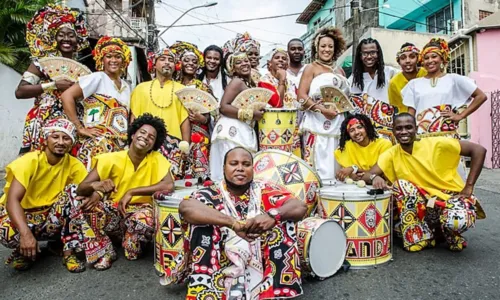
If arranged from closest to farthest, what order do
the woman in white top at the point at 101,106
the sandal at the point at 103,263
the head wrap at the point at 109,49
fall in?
the sandal at the point at 103,263, the woman in white top at the point at 101,106, the head wrap at the point at 109,49

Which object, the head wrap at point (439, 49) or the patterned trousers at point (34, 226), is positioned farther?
the head wrap at point (439, 49)

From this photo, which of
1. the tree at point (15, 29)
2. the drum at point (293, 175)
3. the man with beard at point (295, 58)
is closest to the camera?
the drum at point (293, 175)

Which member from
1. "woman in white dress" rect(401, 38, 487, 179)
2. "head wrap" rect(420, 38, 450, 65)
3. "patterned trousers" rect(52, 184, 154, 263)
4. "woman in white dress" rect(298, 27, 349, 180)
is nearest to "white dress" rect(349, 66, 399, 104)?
"woman in white dress" rect(298, 27, 349, 180)

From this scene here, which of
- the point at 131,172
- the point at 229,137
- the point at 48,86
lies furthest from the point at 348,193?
the point at 48,86

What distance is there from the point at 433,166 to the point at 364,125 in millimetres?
832

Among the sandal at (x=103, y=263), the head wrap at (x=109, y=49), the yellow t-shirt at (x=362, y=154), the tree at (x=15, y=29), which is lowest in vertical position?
the sandal at (x=103, y=263)

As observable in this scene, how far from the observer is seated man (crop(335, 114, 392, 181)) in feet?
14.3

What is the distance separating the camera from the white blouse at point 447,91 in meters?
4.43

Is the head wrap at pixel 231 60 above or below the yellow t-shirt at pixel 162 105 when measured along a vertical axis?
above

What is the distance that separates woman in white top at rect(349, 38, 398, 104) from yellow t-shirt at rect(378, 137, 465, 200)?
1.35 meters

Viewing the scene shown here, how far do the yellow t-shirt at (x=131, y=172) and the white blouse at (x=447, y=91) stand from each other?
285 centimetres

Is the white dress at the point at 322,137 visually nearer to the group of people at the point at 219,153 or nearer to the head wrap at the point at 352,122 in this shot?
the group of people at the point at 219,153

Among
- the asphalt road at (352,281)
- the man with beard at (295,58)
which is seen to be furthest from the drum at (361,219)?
the man with beard at (295,58)

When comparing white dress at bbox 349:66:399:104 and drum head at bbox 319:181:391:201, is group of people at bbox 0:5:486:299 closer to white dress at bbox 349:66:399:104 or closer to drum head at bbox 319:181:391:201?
white dress at bbox 349:66:399:104
